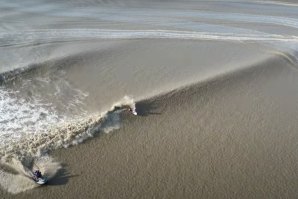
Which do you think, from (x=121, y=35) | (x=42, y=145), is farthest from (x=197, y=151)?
(x=121, y=35)

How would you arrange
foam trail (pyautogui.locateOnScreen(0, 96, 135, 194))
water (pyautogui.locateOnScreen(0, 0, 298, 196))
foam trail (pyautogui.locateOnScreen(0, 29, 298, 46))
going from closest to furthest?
foam trail (pyautogui.locateOnScreen(0, 96, 135, 194))
water (pyautogui.locateOnScreen(0, 0, 298, 196))
foam trail (pyautogui.locateOnScreen(0, 29, 298, 46))

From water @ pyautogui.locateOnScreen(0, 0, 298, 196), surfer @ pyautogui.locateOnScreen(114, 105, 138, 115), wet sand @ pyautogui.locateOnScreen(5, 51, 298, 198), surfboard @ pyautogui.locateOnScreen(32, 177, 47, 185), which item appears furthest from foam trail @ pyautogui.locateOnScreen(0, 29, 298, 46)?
surfboard @ pyautogui.locateOnScreen(32, 177, 47, 185)

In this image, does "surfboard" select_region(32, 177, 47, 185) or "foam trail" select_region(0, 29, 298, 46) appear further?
"foam trail" select_region(0, 29, 298, 46)

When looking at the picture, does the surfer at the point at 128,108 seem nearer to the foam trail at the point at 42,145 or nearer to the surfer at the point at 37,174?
the foam trail at the point at 42,145

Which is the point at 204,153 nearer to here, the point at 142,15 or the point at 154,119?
the point at 154,119

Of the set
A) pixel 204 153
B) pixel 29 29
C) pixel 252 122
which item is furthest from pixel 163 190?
pixel 29 29

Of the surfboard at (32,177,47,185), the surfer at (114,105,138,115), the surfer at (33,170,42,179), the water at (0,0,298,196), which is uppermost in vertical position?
the water at (0,0,298,196)

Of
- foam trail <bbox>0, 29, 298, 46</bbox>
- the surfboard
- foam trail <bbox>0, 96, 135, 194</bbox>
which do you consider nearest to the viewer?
the surfboard

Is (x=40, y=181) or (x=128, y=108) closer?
(x=40, y=181)

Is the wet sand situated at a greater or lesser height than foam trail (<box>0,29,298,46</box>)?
Answer: lesser

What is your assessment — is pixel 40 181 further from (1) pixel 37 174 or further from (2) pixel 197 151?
(2) pixel 197 151

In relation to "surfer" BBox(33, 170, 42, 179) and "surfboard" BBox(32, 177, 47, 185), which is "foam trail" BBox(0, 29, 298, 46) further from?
"surfboard" BBox(32, 177, 47, 185)

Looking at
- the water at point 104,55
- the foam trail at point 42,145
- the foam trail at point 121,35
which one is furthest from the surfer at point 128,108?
the foam trail at point 121,35

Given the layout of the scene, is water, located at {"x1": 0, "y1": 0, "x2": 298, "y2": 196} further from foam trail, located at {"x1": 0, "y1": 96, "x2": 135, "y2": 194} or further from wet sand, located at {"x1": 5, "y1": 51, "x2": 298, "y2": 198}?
wet sand, located at {"x1": 5, "y1": 51, "x2": 298, "y2": 198}
